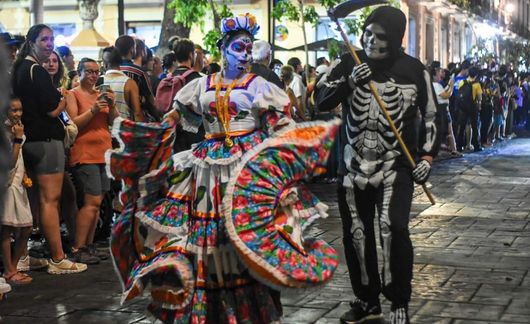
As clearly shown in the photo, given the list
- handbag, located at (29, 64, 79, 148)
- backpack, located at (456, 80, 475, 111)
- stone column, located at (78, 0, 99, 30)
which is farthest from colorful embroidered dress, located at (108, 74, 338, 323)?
stone column, located at (78, 0, 99, 30)

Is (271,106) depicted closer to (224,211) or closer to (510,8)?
(224,211)

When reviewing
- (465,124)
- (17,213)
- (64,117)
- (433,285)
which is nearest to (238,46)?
(433,285)

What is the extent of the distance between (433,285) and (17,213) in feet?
10.4

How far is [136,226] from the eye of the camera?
245 inches

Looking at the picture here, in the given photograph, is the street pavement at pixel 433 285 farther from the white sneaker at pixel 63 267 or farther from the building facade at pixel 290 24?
the building facade at pixel 290 24

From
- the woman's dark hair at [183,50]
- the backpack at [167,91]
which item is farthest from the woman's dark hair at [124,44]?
the backpack at [167,91]

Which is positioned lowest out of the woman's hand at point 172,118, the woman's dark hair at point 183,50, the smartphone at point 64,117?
the smartphone at point 64,117

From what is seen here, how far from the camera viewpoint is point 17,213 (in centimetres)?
859

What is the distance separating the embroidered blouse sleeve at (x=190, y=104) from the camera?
645cm

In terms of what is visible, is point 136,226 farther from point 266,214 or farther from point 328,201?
point 328,201

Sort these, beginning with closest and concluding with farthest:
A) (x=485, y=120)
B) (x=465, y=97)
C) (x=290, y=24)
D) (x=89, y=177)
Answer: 1. (x=89, y=177)
2. (x=465, y=97)
3. (x=485, y=120)
4. (x=290, y=24)

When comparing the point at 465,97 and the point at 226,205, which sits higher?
the point at 465,97

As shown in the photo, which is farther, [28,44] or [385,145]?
[28,44]

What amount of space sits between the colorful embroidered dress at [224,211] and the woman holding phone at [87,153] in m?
3.18
